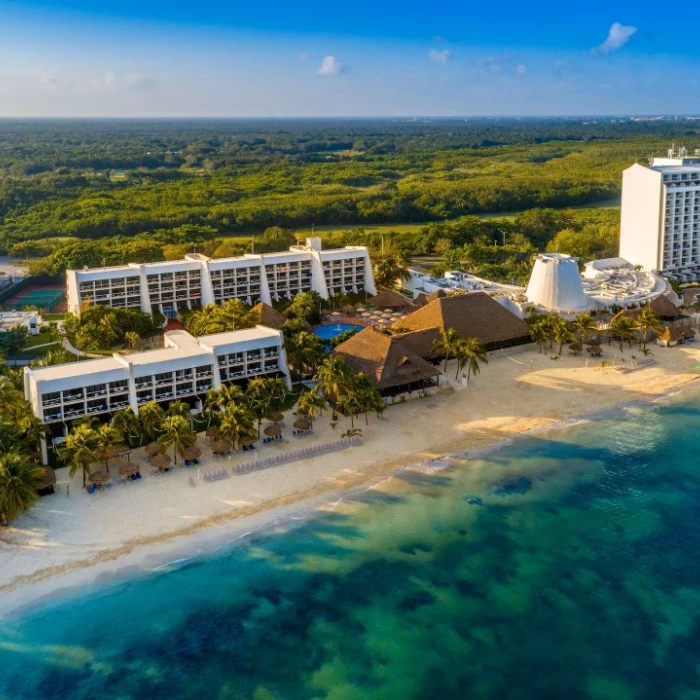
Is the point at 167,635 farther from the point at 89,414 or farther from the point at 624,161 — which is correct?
the point at 624,161

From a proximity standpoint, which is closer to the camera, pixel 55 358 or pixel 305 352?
pixel 305 352

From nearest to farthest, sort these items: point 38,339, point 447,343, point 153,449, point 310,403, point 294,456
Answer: point 153,449
point 294,456
point 310,403
point 447,343
point 38,339

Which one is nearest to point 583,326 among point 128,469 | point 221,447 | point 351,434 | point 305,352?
point 305,352

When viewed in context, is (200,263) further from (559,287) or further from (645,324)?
(645,324)

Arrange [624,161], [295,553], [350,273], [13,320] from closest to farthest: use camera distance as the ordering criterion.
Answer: [295,553]
[13,320]
[350,273]
[624,161]

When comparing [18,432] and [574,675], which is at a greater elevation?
[18,432]

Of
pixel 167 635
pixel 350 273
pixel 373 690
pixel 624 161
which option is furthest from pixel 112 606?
pixel 624 161

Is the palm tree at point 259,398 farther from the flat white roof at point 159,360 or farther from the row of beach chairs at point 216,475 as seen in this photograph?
the flat white roof at point 159,360
